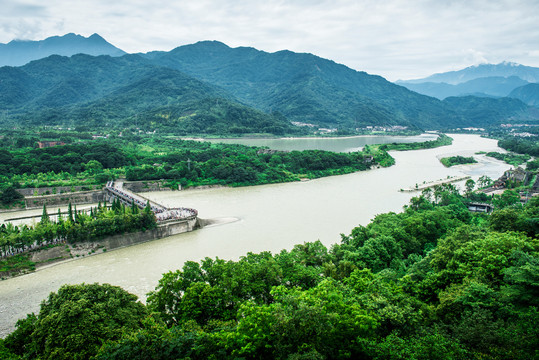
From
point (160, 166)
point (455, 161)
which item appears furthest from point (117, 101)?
point (455, 161)

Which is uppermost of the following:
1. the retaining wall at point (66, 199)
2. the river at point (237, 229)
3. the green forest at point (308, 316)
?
the retaining wall at point (66, 199)

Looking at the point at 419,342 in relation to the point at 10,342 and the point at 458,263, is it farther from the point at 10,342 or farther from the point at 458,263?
the point at 10,342

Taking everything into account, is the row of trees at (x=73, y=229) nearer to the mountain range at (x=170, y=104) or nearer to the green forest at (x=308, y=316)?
the green forest at (x=308, y=316)

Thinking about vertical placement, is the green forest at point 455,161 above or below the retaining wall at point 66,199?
below

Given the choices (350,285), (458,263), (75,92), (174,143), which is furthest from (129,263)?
(75,92)

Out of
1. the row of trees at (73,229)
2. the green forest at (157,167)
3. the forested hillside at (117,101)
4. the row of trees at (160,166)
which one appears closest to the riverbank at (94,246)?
the row of trees at (73,229)

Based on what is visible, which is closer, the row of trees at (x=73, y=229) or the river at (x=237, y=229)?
the river at (x=237, y=229)

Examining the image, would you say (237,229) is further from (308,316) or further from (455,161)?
(455,161)
